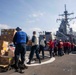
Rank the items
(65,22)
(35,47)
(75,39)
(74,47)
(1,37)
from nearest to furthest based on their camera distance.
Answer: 1. (35,47)
2. (1,37)
3. (74,47)
4. (75,39)
5. (65,22)

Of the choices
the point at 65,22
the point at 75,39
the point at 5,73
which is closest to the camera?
the point at 5,73

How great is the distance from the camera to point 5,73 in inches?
287

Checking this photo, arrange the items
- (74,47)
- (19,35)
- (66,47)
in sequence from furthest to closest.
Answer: (74,47) → (66,47) → (19,35)

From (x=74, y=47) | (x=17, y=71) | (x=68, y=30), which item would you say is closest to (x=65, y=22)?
(x=68, y=30)

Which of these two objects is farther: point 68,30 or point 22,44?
point 68,30

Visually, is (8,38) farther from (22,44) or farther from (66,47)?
(66,47)

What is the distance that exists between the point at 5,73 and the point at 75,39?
32076mm

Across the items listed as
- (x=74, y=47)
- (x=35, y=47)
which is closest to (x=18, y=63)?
(x=35, y=47)

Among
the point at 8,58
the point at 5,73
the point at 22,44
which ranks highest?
the point at 22,44

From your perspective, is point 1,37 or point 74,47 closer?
point 1,37

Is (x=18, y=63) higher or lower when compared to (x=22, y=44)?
lower

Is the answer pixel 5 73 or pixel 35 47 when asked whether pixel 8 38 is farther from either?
pixel 5 73

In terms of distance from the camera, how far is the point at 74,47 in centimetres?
2962

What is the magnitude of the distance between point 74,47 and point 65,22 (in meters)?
20.5
